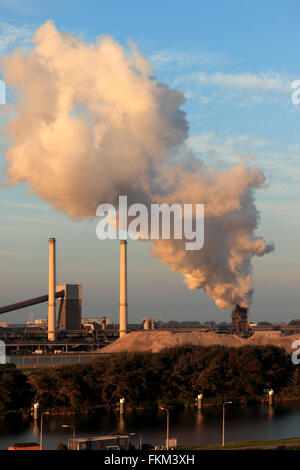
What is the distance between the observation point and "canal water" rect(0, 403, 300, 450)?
65938 mm

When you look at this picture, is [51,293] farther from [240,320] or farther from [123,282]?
[240,320]

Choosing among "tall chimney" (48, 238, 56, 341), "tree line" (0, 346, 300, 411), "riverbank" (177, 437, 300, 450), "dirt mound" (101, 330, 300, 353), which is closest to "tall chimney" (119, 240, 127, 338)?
"tall chimney" (48, 238, 56, 341)

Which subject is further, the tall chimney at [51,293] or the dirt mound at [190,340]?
the tall chimney at [51,293]

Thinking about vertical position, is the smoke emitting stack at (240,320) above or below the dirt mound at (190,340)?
above

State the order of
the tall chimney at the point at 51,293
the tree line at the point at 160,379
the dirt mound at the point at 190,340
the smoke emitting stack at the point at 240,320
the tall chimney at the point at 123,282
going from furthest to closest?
the tall chimney at the point at 51,293, the tall chimney at the point at 123,282, the smoke emitting stack at the point at 240,320, the dirt mound at the point at 190,340, the tree line at the point at 160,379

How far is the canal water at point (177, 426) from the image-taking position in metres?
65.9

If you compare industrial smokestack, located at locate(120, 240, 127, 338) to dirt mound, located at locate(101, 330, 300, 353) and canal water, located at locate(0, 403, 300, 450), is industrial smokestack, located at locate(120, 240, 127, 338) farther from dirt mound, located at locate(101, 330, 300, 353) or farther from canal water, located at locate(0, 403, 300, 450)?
canal water, located at locate(0, 403, 300, 450)

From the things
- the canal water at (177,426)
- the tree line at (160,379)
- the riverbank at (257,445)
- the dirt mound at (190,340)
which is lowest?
the canal water at (177,426)

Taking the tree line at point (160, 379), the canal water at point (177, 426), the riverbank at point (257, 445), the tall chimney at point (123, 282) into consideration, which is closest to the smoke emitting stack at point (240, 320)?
the tall chimney at point (123, 282)

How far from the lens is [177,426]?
72375 millimetres

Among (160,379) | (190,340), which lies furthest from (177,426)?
(190,340)

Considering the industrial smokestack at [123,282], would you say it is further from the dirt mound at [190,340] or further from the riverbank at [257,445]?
the riverbank at [257,445]

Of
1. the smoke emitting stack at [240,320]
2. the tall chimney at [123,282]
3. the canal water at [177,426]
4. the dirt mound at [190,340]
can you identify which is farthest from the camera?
the tall chimney at [123,282]
